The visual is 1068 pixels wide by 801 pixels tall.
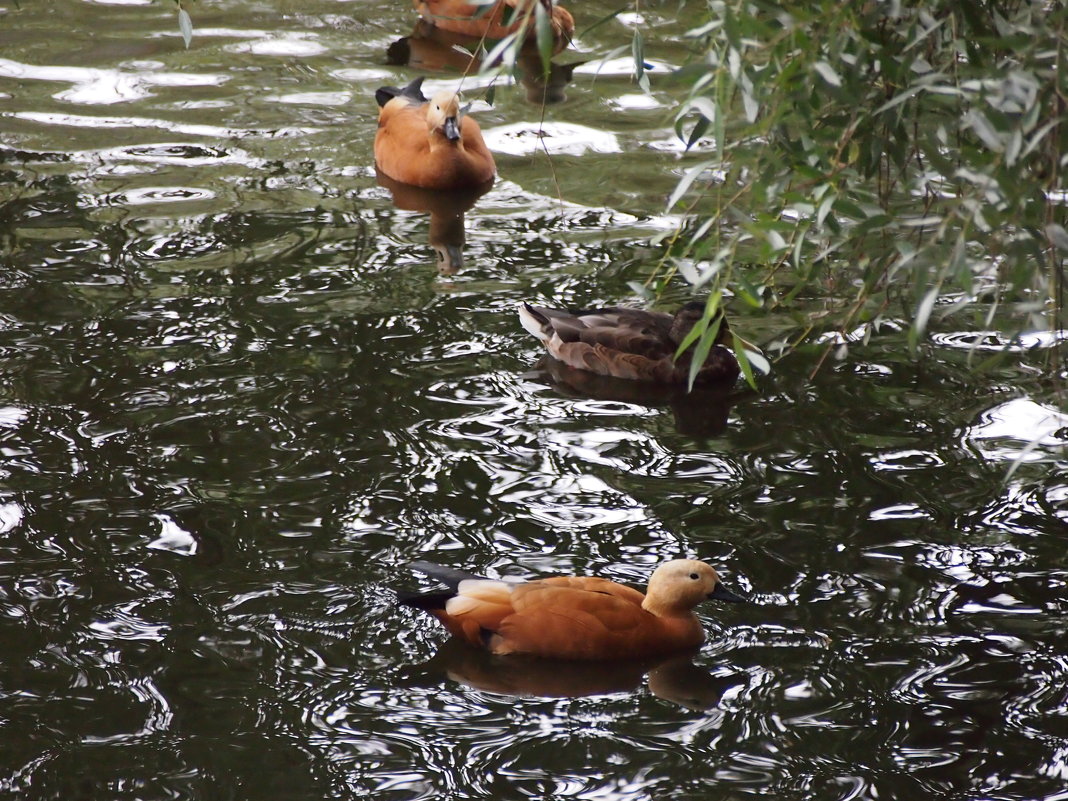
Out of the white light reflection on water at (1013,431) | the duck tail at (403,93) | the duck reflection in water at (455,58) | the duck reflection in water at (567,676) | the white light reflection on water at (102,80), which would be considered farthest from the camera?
the duck reflection in water at (455,58)

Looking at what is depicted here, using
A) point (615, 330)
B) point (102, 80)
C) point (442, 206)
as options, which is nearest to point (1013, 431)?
point (615, 330)

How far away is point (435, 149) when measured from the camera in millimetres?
9156

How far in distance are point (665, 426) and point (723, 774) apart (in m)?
2.48

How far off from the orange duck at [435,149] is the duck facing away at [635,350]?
2435 mm

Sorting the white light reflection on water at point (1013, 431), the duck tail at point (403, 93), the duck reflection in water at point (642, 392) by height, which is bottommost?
the duck reflection in water at point (642, 392)

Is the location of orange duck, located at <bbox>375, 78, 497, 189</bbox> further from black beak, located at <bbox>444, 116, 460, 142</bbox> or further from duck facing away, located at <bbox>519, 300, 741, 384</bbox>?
duck facing away, located at <bbox>519, 300, 741, 384</bbox>

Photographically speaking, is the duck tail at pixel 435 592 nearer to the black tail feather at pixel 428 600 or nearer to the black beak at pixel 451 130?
the black tail feather at pixel 428 600

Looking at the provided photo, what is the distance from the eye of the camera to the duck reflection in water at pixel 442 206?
8328 mm

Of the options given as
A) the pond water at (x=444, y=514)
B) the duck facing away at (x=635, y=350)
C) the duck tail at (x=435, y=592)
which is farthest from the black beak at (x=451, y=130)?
the duck tail at (x=435, y=592)

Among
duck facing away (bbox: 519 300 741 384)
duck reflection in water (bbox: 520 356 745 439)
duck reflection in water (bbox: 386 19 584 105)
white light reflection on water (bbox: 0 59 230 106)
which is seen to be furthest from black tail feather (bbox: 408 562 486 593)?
white light reflection on water (bbox: 0 59 230 106)

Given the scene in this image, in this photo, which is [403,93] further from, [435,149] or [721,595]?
[721,595]

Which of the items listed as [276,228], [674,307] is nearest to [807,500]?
[674,307]

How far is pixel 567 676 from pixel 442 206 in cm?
474

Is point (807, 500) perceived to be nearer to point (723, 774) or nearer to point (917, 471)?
point (917, 471)
